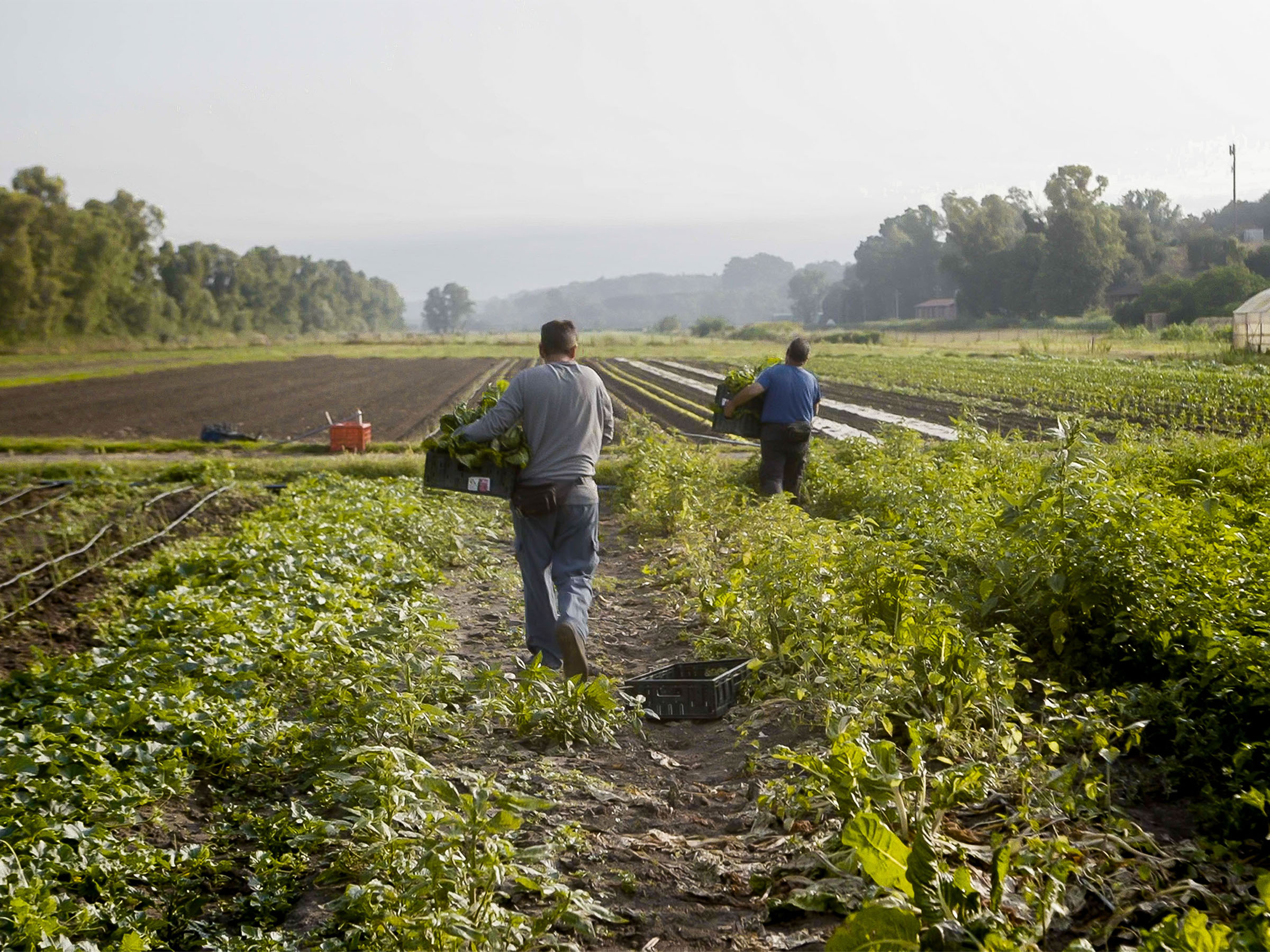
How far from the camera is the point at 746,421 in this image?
9883mm

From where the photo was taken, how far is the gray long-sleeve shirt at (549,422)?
5.68 m

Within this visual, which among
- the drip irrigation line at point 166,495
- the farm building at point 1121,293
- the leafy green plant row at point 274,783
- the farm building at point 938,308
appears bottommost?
the leafy green plant row at point 274,783

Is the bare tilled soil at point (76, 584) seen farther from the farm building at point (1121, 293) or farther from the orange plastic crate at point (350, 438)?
the farm building at point (1121, 293)

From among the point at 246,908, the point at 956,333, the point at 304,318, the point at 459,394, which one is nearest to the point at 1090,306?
the point at 956,333

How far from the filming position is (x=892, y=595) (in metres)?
5.67

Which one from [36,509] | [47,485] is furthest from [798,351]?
→ [47,485]

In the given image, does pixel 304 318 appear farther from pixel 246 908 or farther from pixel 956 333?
pixel 246 908

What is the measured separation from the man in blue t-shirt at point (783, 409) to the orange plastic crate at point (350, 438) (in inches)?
373

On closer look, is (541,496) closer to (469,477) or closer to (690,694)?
(469,477)

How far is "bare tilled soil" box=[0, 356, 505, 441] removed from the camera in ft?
76.7

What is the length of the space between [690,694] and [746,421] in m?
4.58

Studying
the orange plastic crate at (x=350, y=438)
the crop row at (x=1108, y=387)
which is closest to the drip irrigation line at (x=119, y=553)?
the orange plastic crate at (x=350, y=438)

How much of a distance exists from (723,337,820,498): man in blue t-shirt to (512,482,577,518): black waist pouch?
13.1 feet

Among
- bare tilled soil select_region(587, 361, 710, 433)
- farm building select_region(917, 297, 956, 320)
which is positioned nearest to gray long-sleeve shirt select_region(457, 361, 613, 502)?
bare tilled soil select_region(587, 361, 710, 433)
